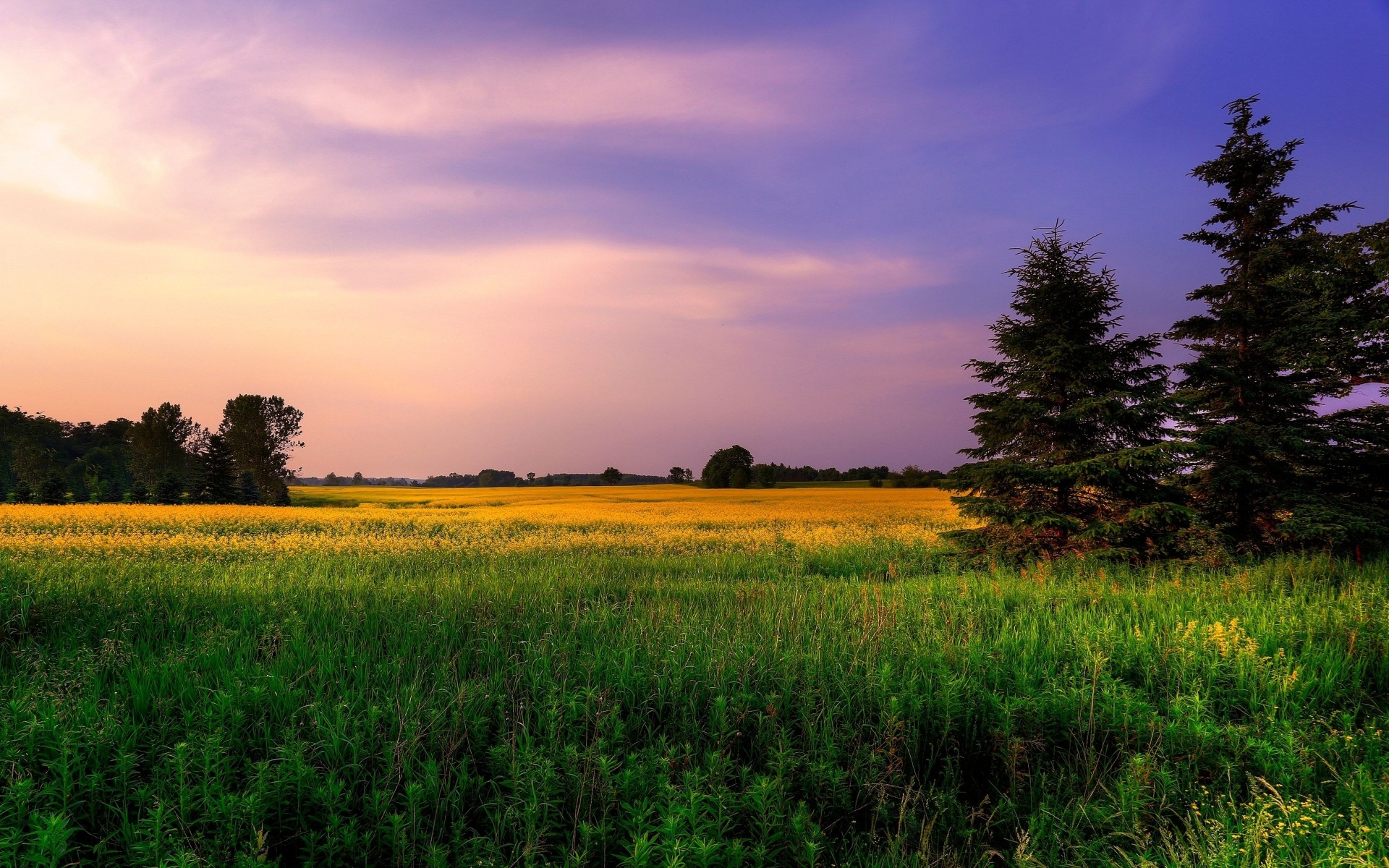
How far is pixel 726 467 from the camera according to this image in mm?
97062

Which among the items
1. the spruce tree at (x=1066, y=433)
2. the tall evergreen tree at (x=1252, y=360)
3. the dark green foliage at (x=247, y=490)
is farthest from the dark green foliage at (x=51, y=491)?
the tall evergreen tree at (x=1252, y=360)

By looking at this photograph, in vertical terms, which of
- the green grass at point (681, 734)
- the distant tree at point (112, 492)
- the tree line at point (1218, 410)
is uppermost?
the tree line at point (1218, 410)

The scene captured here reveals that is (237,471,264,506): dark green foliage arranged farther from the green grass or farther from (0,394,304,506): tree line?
the green grass

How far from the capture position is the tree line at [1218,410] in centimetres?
1139

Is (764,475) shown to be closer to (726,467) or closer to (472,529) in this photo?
(726,467)

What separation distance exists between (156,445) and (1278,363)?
104 meters

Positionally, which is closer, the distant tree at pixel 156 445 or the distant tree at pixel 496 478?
the distant tree at pixel 156 445

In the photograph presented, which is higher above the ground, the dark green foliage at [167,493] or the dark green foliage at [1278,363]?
the dark green foliage at [1278,363]

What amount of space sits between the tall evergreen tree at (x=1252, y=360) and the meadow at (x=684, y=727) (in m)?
5.40

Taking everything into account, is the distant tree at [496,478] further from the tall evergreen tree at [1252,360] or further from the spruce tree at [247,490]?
the tall evergreen tree at [1252,360]

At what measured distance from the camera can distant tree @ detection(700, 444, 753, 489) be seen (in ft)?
316

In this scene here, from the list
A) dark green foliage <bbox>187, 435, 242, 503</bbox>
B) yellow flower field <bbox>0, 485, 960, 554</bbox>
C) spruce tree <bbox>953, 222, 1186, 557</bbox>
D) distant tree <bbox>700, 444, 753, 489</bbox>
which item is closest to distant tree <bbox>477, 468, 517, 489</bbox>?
distant tree <bbox>700, 444, 753, 489</bbox>

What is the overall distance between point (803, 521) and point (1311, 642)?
21784 millimetres

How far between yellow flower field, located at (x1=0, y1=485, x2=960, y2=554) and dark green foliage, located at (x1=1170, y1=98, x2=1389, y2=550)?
7.05m
